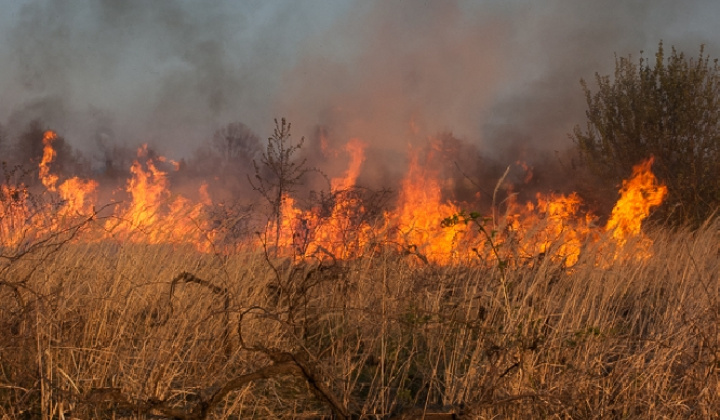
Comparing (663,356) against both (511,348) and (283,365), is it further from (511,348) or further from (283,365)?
(283,365)

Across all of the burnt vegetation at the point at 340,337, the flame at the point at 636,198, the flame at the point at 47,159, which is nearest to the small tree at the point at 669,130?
the flame at the point at 636,198

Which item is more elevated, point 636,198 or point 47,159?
point 47,159

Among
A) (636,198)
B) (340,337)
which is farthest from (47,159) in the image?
(340,337)

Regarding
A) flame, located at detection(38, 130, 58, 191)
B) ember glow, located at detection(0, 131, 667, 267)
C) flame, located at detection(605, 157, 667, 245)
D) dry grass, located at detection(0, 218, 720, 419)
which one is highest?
flame, located at detection(38, 130, 58, 191)

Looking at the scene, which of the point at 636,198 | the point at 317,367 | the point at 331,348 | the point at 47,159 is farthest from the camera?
the point at 47,159

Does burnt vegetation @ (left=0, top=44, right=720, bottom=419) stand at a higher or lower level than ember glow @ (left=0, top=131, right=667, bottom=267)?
lower

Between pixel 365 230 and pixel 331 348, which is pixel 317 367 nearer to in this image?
pixel 331 348

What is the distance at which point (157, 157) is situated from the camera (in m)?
44.1

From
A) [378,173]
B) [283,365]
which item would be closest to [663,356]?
[283,365]

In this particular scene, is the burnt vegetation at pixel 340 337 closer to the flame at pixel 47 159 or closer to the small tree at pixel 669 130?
the small tree at pixel 669 130

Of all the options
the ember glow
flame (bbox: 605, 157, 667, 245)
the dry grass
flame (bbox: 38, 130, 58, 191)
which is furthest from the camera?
flame (bbox: 38, 130, 58, 191)

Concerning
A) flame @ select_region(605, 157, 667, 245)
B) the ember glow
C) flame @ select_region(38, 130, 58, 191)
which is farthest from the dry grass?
Result: flame @ select_region(38, 130, 58, 191)

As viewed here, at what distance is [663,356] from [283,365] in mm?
1951

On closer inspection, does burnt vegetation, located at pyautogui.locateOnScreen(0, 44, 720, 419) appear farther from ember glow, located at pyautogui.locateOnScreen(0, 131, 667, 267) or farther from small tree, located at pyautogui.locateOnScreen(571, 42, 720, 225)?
small tree, located at pyautogui.locateOnScreen(571, 42, 720, 225)
